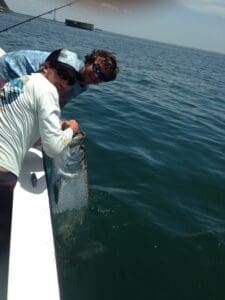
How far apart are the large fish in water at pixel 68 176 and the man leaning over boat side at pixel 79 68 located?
0.65m

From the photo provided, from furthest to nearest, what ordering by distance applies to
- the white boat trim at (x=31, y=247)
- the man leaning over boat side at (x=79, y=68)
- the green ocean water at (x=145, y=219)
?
the green ocean water at (x=145, y=219) < the man leaning over boat side at (x=79, y=68) < the white boat trim at (x=31, y=247)

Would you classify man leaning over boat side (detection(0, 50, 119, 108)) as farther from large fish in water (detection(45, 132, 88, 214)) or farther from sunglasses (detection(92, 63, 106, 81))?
large fish in water (detection(45, 132, 88, 214))

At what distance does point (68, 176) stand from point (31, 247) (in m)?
1.39

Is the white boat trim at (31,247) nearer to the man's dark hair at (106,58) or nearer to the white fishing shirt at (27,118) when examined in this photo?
the white fishing shirt at (27,118)

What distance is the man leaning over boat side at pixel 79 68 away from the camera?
4.10m

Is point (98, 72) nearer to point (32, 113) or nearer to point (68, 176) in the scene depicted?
point (32, 113)

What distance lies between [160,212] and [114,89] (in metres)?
12.1

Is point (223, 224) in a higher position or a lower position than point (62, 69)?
lower

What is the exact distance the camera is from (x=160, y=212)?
694 centimetres

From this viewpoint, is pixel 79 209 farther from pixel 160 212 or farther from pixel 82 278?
pixel 160 212

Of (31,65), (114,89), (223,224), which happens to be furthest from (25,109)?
(114,89)

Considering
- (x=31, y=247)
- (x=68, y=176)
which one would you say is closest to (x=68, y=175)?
(x=68, y=176)

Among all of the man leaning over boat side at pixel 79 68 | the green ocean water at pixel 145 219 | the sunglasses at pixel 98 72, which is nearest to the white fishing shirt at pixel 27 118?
the man leaning over boat side at pixel 79 68

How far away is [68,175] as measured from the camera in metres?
4.63
